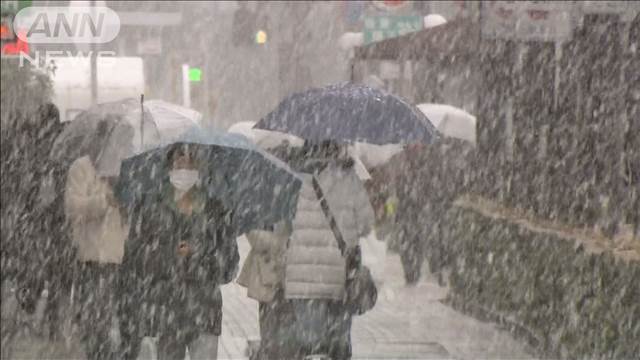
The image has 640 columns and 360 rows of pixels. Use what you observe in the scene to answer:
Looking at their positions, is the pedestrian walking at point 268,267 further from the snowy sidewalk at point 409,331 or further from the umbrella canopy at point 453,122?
the umbrella canopy at point 453,122

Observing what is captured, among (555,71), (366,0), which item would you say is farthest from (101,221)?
(366,0)

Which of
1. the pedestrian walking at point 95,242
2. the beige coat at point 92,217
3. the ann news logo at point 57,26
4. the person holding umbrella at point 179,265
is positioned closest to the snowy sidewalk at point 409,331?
the pedestrian walking at point 95,242

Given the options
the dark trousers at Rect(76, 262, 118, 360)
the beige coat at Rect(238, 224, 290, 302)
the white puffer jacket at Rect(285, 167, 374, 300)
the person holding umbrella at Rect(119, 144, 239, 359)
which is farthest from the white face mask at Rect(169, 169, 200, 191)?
the dark trousers at Rect(76, 262, 118, 360)

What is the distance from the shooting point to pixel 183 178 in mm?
7121

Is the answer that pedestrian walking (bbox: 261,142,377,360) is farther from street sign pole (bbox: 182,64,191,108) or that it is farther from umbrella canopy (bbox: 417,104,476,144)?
street sign pole (bbox: 182,64,191,108)

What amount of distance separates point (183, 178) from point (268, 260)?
71 cm

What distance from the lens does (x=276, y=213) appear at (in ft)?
23.6

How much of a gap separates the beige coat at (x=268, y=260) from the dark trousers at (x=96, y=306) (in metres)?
0.98

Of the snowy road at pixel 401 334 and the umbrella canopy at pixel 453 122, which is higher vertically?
the umbrella canopy at pixel 453 122

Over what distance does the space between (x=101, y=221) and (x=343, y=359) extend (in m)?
1.92

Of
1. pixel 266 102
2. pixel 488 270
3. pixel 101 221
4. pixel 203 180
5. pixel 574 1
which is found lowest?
pixel 266 102

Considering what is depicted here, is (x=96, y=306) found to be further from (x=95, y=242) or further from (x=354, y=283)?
(x=354, y=283)

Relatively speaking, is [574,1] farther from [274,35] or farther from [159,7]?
[159,7]

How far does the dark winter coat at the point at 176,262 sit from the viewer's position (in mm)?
6859
